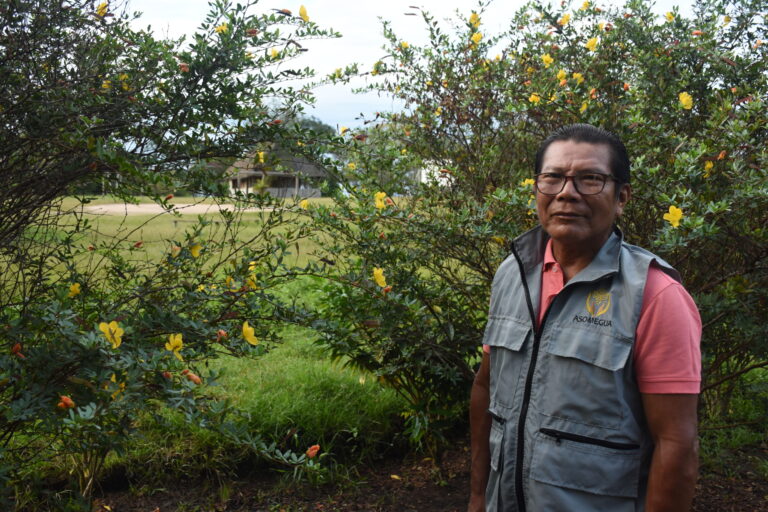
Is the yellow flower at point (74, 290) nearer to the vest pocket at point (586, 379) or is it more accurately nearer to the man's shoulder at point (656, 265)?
the vest pocket at point (586, 379)

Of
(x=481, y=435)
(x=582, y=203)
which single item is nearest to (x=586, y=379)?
(x=582, y=203)

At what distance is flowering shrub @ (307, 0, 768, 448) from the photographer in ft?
8.54

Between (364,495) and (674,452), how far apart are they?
2.15m

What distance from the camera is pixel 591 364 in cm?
144

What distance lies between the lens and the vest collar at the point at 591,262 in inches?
59.7

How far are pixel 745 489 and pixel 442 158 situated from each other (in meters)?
2.39

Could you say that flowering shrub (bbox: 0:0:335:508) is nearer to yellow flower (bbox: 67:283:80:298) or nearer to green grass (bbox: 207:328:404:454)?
yellow flower (bbox: 67:283:80:298)

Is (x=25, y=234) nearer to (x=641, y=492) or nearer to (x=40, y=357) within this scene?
(x=40, y=357)

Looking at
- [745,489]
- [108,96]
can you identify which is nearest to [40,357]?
[108,96]

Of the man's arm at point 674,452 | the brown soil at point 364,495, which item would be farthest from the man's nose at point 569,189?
the brown soil at point 364,495

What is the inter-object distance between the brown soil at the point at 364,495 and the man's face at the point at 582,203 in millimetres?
1959

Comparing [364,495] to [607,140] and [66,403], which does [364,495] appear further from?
[607,140]

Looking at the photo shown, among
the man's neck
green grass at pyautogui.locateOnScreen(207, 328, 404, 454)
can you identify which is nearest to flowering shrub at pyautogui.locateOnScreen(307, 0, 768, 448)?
green grass at pyautogui.locateOnScreen(207, 328, 404, 454)

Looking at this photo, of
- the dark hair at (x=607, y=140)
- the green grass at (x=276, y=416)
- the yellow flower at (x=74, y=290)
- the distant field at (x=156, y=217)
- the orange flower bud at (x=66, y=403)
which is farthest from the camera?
the green grass at (x=276, y=416)
